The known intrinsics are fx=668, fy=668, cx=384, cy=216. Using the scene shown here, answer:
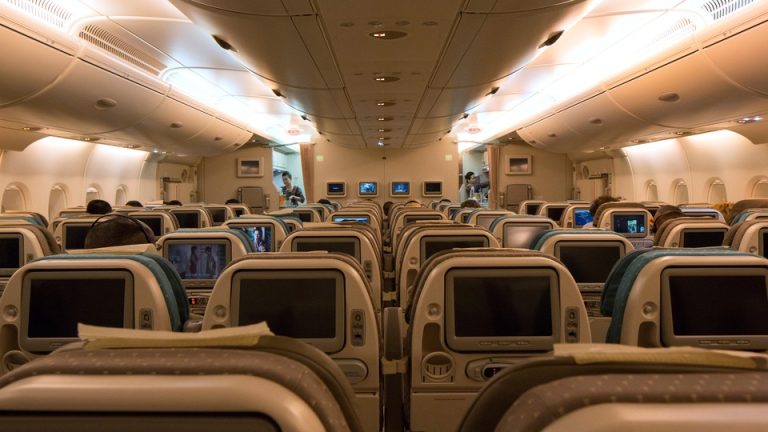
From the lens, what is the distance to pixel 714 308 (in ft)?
9.95

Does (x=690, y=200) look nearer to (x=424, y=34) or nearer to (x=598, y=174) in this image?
(x=598, y=174)

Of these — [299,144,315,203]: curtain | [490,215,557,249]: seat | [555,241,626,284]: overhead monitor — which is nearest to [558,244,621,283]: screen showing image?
[555,241,626,284]: overhead monitor

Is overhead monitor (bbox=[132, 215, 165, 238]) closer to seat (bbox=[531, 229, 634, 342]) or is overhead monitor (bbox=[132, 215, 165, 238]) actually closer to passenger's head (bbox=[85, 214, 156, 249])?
passenger's head (bbox=[85, 214, 156, 249])

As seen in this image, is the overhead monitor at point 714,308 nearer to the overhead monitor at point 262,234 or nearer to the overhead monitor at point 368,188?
the overhead monitor at point 262,234

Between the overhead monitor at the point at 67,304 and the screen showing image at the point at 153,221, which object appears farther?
the screen showing image at the point at 153,221

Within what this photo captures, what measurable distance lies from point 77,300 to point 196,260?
236 cm

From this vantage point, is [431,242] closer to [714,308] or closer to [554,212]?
[714,308]

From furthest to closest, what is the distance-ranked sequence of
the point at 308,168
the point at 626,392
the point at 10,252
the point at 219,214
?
the point at 308,168 < the point at 219,214 < the point at 10,252 < the point at 626,392

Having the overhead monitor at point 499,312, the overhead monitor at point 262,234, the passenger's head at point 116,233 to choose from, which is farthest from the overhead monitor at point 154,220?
the overhead monitor at point 499,312

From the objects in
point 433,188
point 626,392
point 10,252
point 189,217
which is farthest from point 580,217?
point 433,188

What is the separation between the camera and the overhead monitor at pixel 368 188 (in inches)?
893

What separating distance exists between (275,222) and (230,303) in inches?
182

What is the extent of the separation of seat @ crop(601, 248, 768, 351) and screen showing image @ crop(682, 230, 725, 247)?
371cm

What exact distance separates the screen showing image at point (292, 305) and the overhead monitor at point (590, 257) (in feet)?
7.63
